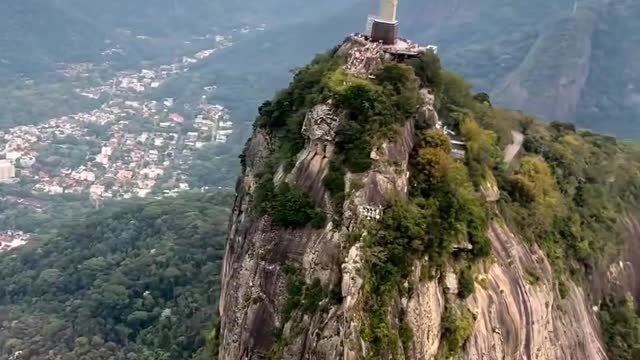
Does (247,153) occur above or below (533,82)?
above

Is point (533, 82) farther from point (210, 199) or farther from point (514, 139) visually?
point (514, 139)

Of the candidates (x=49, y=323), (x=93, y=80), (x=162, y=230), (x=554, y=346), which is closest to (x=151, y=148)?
(x=93, y=80)

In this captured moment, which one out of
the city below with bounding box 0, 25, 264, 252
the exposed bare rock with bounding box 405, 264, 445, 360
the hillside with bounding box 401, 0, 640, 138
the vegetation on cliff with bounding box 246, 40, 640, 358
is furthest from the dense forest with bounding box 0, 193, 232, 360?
the hillside with bounding box 401, 0, 640, 138

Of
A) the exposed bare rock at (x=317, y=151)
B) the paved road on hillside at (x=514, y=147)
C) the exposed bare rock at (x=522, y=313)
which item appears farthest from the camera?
the paved road on hillside at (x=514, y=147)

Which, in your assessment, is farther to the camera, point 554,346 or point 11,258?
point 11,258

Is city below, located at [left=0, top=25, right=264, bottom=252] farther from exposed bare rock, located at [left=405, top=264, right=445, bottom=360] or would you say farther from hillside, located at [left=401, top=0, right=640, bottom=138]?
exposed bare rock, located at [left=405, top=264, right=445, bottom=360]

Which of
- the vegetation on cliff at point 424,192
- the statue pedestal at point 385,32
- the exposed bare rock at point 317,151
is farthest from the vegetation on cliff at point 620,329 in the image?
the exposed bare rock at point 317,151

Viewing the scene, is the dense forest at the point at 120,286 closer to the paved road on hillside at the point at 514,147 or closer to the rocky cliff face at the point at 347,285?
the paved road on hillside at the point at 514,147
